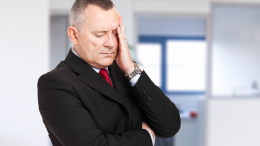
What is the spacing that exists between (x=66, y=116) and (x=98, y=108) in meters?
0.14

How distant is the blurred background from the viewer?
10.3ft

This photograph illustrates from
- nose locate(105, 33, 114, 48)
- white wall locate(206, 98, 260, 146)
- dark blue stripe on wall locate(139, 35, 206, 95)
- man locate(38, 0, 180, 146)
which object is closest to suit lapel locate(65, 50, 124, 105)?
man locate(38, 0, 180, 146)

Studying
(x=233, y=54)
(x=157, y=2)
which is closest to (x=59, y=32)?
(x=157, y=2)

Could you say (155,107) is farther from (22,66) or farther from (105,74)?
(22,66)

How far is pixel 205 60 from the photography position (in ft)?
15.3

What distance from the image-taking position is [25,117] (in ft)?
10.5

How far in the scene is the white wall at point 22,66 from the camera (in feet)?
10.2

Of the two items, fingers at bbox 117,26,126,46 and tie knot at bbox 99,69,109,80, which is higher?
fingers at bbox 117,26,126,46

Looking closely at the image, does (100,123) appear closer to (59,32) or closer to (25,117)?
(25,117)

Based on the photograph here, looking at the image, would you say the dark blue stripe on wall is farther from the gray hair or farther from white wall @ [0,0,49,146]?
the gray hair

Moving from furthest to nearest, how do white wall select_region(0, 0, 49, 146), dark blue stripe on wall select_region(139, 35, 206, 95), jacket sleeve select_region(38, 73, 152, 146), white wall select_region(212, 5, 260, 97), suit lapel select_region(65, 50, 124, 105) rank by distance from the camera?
1. dark blue stripe on wall select_region(139, 35, 206, 95)
2. white wall select_region(212, 5, 260, 97)
3. white wall select_region(0, 0, 49, 146)
4. suit lapel select_region(65, 50, 124, 105)
5. jacket sleeve select_region(38, 73, 152, 146)

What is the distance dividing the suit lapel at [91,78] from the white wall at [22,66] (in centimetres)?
216

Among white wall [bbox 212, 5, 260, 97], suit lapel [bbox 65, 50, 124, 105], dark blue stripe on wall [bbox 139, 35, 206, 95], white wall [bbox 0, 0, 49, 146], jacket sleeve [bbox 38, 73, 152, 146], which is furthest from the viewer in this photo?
dark blue stripe on wall [bbox 139, 35, 206, 95]

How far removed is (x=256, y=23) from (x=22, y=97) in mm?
3392
